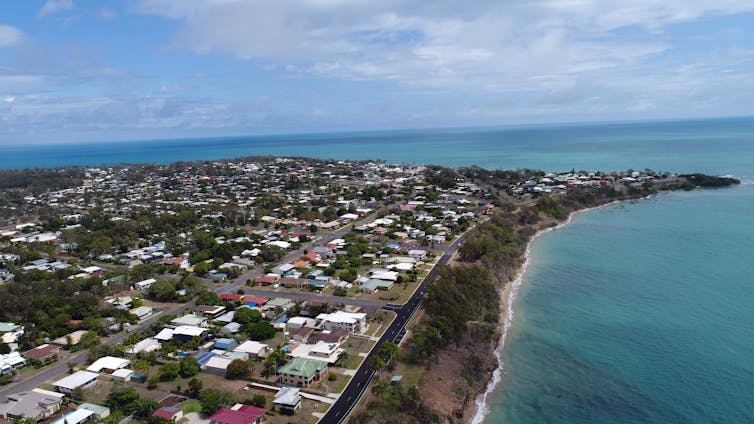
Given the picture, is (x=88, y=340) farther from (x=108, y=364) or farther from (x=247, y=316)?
(x=247, y=316)

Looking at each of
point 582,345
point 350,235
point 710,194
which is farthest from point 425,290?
point 710,194

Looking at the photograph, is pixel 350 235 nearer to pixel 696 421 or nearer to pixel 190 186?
pixel 696 421

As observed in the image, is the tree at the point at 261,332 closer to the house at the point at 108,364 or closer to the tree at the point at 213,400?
the tree at the point at 213,400

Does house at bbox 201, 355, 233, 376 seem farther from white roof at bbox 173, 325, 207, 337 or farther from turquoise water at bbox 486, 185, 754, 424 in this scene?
turquoise water at bbox 486, 185, 754, 424

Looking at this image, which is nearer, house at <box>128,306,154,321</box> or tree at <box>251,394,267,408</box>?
tree at <box>251,394,267,408</box>

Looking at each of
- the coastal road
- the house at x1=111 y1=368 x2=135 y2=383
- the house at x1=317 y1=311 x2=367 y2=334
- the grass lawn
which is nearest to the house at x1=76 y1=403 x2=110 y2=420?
the house at x1=111 y1=368 x2=135 y2=383
